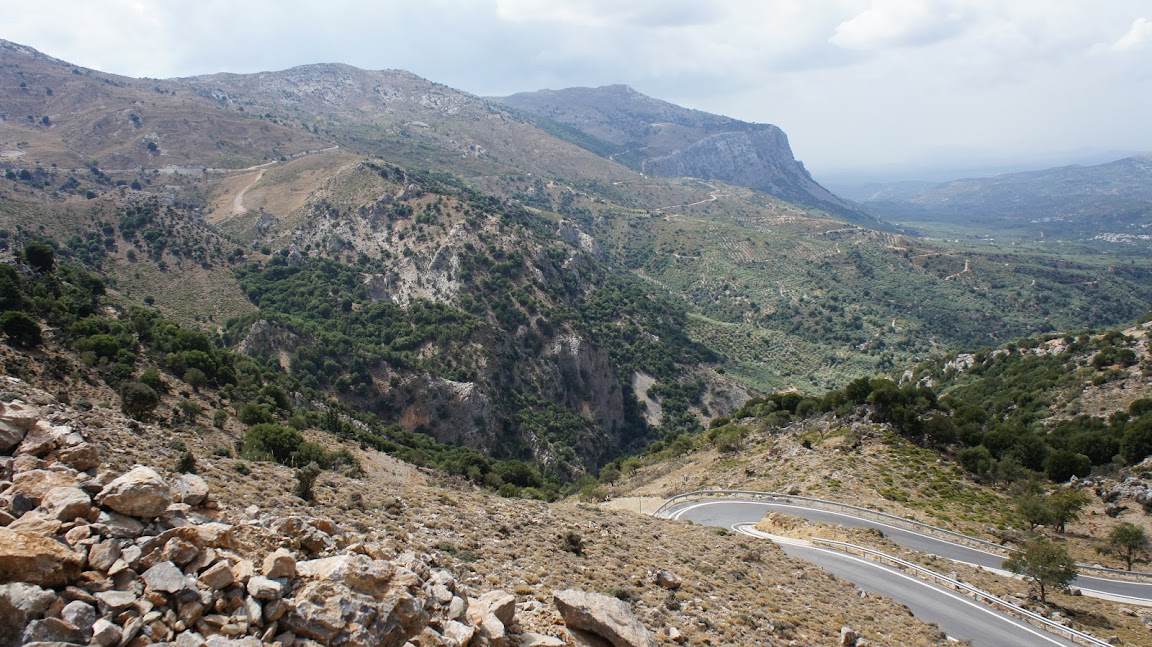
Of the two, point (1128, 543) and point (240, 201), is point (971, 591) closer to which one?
point (1128, 543)

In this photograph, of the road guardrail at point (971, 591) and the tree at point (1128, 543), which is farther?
the tree at point (1128, 543)

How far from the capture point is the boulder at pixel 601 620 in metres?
10.4

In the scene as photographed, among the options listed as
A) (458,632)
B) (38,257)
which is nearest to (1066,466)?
(458,632)

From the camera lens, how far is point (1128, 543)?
24547 mm

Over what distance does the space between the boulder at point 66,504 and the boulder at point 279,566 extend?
2291 mm

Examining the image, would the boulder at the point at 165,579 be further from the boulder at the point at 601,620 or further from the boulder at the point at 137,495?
the boulder at the point at 601,620

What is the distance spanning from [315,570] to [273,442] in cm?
1865

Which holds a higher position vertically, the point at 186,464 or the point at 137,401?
the point at 137,401

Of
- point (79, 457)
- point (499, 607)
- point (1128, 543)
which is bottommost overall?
point (1128, 543)

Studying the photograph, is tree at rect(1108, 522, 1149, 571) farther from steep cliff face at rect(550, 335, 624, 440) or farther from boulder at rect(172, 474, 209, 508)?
steep cliff face at rect(550, 335, 624, 440)

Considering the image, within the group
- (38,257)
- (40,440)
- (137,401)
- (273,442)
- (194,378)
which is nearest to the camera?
(40,440)

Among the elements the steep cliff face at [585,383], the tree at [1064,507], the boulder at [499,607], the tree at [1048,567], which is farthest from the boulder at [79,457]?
the steep cliff face at [585,383]

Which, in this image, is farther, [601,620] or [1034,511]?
[1034,511]

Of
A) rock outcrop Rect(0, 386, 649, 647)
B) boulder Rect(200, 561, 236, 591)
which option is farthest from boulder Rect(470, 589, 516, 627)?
boulder Rect(200, 561, 236, 591)
